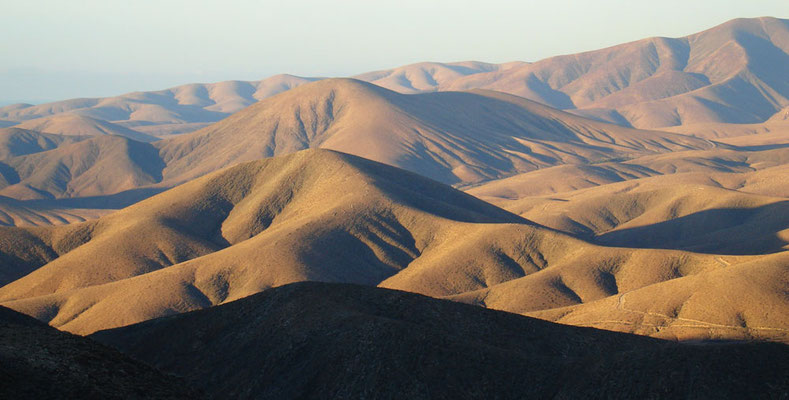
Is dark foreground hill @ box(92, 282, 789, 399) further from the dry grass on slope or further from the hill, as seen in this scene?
the hill

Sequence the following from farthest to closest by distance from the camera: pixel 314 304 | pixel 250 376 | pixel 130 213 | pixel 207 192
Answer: pixel 207 192, pixel 130 213, pixel 314 304, pixel 250 376

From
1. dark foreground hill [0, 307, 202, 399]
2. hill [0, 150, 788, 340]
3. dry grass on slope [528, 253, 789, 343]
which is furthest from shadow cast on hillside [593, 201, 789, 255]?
dark foreground hill [0, 307, 202, 399]

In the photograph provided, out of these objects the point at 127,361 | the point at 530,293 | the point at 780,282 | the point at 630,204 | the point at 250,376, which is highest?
the point at 127,361

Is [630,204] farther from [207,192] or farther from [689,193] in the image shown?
[207,192]

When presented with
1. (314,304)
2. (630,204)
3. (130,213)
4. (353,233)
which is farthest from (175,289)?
(630,204)

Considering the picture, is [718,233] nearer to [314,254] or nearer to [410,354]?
[314,254]

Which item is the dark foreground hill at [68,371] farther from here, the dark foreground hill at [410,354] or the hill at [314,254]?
the hill at [314,254]

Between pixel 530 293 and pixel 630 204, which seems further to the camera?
pixel 630 204
